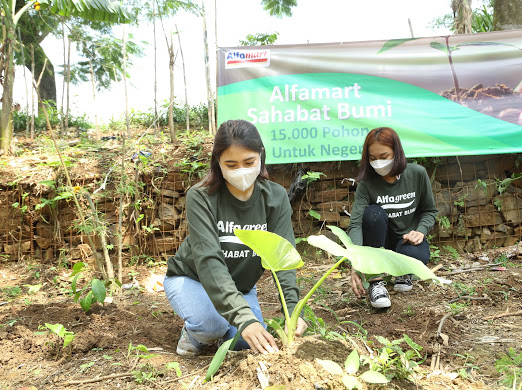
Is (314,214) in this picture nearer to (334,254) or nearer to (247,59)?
(247,59)

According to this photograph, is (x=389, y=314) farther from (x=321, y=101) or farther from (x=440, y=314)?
(x=321, y=101)

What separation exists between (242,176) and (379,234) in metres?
1.26

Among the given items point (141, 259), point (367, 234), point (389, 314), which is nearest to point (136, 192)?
point (141, 259)

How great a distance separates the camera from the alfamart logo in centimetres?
378

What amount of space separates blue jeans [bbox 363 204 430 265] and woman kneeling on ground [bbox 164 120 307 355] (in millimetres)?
898

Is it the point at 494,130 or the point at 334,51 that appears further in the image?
the point at 334,51

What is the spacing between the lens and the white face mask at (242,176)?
1.73 metres

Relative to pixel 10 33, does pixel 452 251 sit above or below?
below

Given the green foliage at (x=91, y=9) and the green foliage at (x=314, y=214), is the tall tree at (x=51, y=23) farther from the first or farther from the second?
the green foliage at (x=314, y=214)

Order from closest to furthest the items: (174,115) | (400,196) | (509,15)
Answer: (400,196), (509,15), (174,115)

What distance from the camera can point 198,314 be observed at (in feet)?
6.10

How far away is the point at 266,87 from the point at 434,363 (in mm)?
2703

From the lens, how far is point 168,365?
155 cm

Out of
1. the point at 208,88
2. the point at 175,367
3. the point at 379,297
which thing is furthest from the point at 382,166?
the point at 208,88
